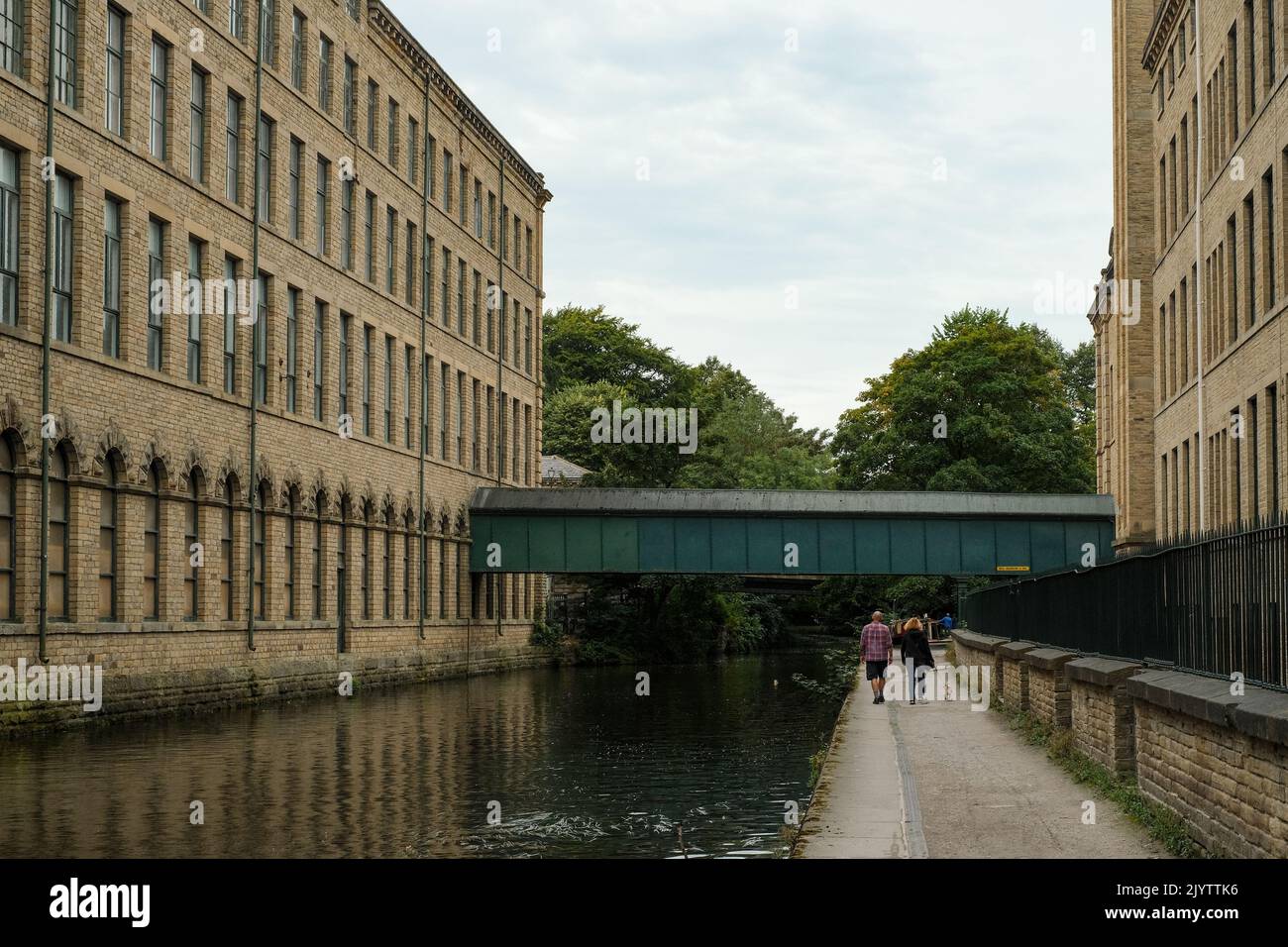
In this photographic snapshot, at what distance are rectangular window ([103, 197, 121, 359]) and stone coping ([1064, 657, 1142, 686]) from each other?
18921mm

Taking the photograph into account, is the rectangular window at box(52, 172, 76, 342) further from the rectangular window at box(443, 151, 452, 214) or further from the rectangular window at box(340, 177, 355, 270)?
the rectangular window at box(443, 151, 452, 214)

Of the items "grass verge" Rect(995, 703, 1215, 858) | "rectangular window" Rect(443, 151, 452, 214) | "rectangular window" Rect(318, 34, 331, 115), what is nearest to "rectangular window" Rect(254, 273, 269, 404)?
"rectangular window" Rect(318, 34, 331, 115)

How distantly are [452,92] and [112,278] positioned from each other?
2365 cm

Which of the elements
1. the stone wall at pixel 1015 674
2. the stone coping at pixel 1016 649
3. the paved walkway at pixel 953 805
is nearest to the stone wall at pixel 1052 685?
the paved walkway at pixel 953 805

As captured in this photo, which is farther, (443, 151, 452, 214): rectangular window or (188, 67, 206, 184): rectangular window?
(443, 151, 452, 214): rectangular window

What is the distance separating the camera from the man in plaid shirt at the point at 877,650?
94.3 ft

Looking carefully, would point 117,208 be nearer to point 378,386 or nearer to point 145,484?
point 145,484

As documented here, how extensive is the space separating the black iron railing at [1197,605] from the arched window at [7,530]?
1616cm

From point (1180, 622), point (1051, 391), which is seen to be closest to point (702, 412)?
point (1051, 391)

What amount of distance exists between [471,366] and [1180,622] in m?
43.0

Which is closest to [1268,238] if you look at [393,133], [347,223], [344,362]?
[344,362]

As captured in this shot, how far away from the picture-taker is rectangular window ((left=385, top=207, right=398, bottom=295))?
154 ft

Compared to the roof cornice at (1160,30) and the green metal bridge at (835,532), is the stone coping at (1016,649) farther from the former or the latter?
the green metal bridge at (835,532)

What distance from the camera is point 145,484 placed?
99.9ft
